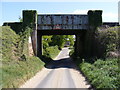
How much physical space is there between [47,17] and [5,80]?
68.7ft

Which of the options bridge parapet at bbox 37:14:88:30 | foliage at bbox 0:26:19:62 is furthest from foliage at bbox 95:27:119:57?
foliage at bbox 0:26:19:62

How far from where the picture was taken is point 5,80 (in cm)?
1628

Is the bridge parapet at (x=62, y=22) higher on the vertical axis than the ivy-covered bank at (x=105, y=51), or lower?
higher

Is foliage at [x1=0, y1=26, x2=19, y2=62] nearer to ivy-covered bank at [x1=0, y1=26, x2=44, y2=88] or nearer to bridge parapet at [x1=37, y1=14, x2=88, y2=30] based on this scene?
ivy-covered bank at [x1=0, y1=26, x2=44, y2=88]

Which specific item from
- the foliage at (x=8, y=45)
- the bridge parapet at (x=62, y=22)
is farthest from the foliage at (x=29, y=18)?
the foliage at (x=8, y=45)

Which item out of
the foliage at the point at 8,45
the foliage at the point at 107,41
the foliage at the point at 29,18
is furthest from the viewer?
the foliage at the point at 29,18

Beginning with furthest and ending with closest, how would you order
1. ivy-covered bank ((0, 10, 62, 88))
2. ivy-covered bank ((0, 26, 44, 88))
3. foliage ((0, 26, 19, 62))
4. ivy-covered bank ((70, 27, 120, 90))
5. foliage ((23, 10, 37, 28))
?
1. foliage ((23, 10, 37, 28))
2. foliage ((0, 26, 19, 62))
3. ivy-covered bank ((70, 27, 120, 90))
4. ivy-covered bank ((0, 10, 62, 88))
5. ivy-covered bank ((0, 26, 44, 88))

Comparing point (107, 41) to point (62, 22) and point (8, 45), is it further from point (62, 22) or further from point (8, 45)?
point (8, 45)

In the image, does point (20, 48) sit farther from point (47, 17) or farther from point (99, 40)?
point (99, 40)

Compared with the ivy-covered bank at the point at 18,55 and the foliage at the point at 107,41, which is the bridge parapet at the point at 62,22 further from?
the foliage at the point at 107,41

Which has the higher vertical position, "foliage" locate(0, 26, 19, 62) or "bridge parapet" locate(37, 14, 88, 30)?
"bridge parapet" locate(37, 14, 88, 30)

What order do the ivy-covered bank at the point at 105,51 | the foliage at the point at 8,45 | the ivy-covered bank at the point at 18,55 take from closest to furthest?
the ivy-covered bank at the point at 18,55, the ivy-covered bank at the point at 105,51, the foliage at the point at 8,45

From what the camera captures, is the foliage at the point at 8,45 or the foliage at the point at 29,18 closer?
the foliage at the point at 8,45

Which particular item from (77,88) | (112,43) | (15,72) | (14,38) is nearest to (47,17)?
(14,38)
